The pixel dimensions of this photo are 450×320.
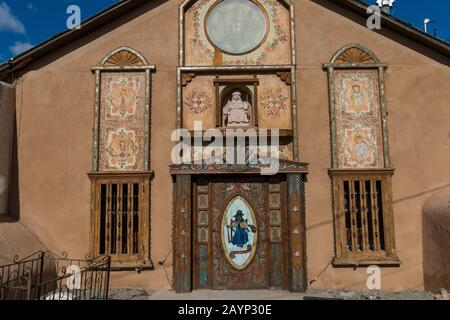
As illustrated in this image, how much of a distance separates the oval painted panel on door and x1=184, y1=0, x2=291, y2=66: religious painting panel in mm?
3504

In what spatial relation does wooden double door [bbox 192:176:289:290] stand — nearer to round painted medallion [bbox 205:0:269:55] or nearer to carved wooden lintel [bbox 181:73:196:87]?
carved wooden lintel [bbox 181:73:196:87]

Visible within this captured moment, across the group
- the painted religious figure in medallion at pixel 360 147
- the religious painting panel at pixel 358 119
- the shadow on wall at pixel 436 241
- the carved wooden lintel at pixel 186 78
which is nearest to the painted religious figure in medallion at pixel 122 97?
the carved wooden lintel at pixel 186 78

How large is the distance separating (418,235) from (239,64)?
19.0ft

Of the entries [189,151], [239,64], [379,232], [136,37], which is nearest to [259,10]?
[239,64]

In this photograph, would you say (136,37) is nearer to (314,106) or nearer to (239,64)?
(239,64)

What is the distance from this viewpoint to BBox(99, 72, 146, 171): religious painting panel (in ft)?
36.6

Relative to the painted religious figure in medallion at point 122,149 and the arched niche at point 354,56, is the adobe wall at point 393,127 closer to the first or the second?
the arched niche at point 354,56

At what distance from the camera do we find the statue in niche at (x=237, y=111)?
11.5 meters

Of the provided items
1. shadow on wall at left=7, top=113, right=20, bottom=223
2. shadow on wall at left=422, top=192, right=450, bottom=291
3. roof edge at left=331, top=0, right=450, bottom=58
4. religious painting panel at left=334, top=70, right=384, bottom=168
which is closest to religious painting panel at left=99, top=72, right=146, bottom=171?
shadow on wall at left=7, top=113, right=20, bottom=223

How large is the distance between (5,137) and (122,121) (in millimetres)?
2665

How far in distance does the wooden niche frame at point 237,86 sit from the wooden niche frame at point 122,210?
1.66m

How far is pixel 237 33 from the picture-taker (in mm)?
11750

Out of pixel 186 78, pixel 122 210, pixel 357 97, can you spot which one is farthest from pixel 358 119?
pixel 122 210

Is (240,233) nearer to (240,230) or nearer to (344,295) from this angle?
(240,230)
